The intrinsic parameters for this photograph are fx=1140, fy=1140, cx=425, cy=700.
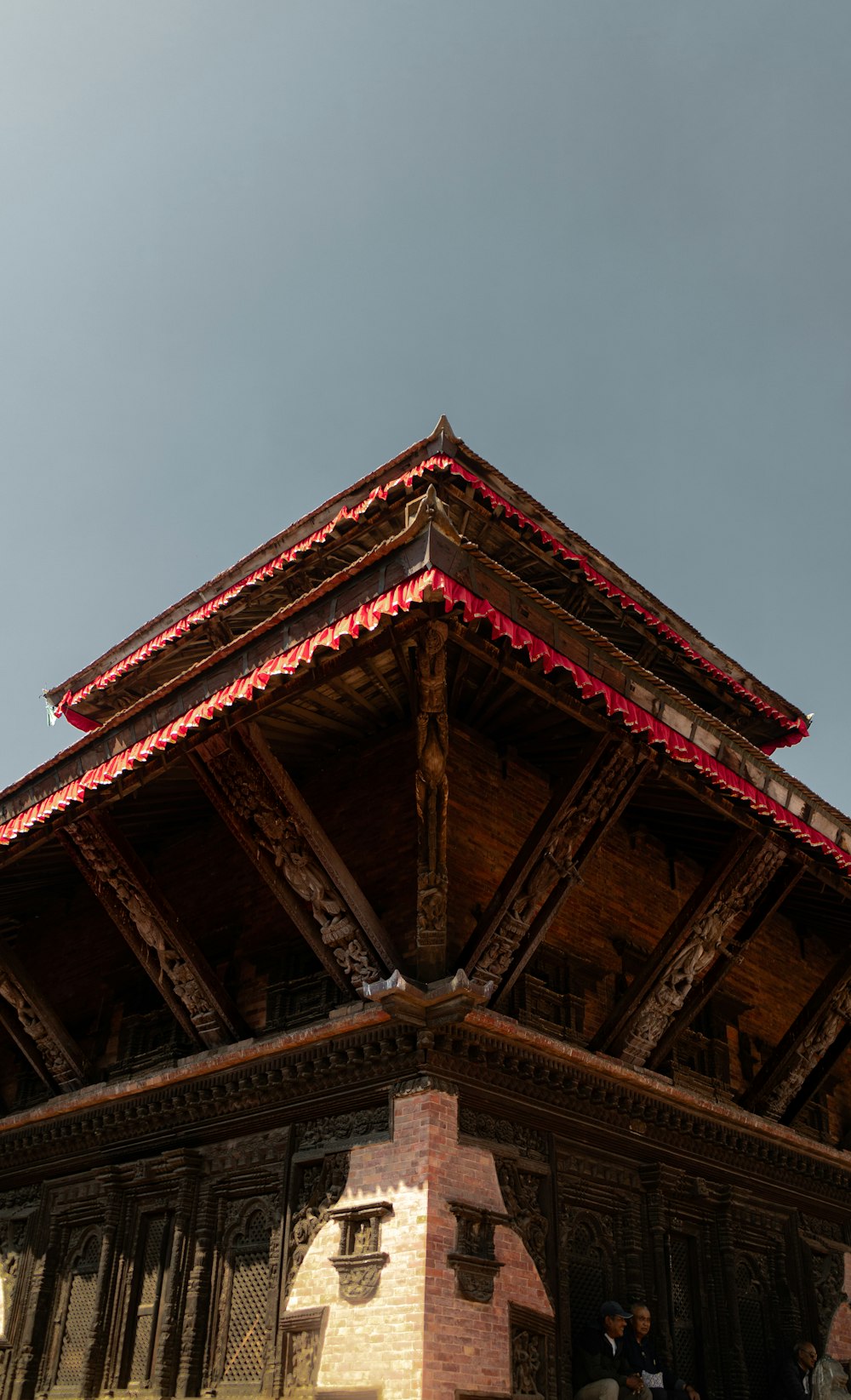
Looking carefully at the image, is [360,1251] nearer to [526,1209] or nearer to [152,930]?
[526,1209]

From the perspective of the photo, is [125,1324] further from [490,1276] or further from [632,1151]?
[632,1151]

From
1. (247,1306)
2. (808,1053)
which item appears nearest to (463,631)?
(247,1306)

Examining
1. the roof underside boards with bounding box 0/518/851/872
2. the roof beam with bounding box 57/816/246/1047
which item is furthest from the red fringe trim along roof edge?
the roof beam with bounding box 57/816/246/1047

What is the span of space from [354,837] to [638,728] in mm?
2945

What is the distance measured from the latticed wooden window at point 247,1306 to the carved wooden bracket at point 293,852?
2129 millimetres

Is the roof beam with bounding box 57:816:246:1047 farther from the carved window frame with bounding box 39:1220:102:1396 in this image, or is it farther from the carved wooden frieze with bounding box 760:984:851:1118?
the carved wooden frieze with bounding box 760:984:851:1118

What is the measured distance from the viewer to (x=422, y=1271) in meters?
6.90

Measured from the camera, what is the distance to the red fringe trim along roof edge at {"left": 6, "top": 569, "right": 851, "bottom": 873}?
6.91 metres

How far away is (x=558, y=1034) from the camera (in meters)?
9.24

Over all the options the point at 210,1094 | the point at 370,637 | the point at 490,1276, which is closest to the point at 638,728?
the point at 370,637

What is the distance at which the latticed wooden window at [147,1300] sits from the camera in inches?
345

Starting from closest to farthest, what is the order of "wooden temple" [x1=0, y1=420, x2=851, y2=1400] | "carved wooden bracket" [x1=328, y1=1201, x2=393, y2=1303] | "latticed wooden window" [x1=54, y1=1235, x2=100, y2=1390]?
"carved wooden bracket" [x1=328, y1=1201, x2=393, y2=1303], "wooden temple" [x1=0, y1=420, x2=851, y2=1400], "latticed wooden window" [x1=54, y1=1235, x2=100, y2=1390]

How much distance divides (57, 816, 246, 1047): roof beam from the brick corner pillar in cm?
200

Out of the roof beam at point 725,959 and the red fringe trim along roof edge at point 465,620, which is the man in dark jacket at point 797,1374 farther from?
the red fringe trim along roof edge at point 465,620
